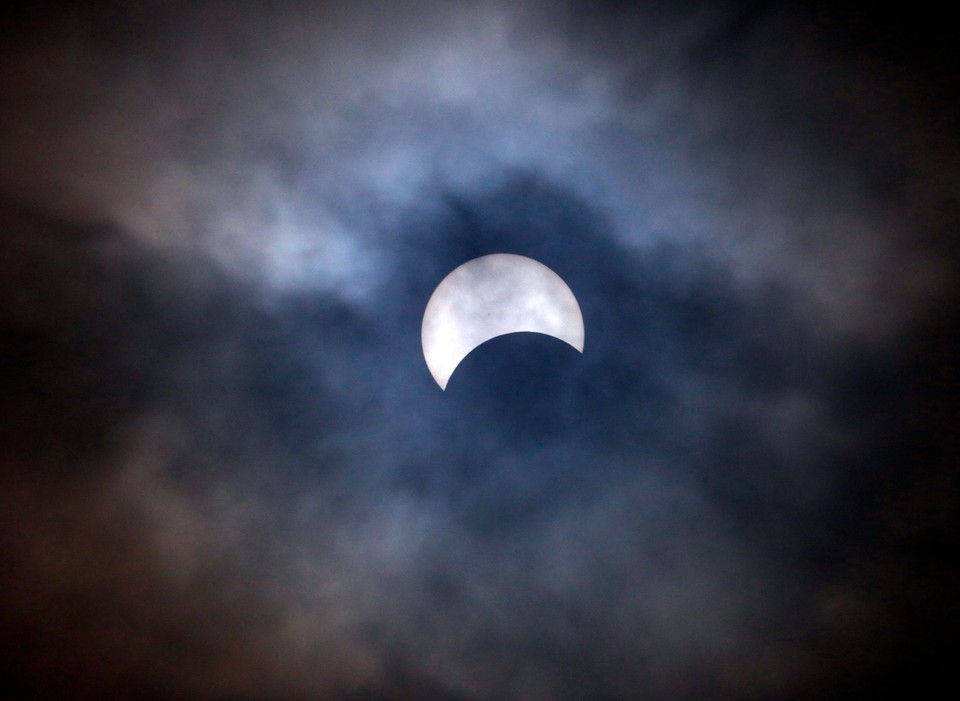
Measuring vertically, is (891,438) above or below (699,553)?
above

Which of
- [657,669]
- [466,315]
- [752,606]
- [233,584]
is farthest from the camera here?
[657,669]

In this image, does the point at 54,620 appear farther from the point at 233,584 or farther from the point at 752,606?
the point at 752,606

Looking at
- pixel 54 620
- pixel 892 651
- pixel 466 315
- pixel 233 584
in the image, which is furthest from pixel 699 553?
pixel 54 620

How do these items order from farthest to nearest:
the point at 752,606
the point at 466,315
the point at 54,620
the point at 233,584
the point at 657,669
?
the point at 657,669
the point at 752,606
the point at 233,584
the point at 54,620
the point at 466,315

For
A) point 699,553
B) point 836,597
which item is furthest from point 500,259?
point 836,597

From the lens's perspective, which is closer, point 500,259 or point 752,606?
point 500,259

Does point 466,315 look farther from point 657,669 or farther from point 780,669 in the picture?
point 780,669

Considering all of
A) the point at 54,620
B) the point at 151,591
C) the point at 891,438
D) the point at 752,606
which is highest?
the point at 891,438
